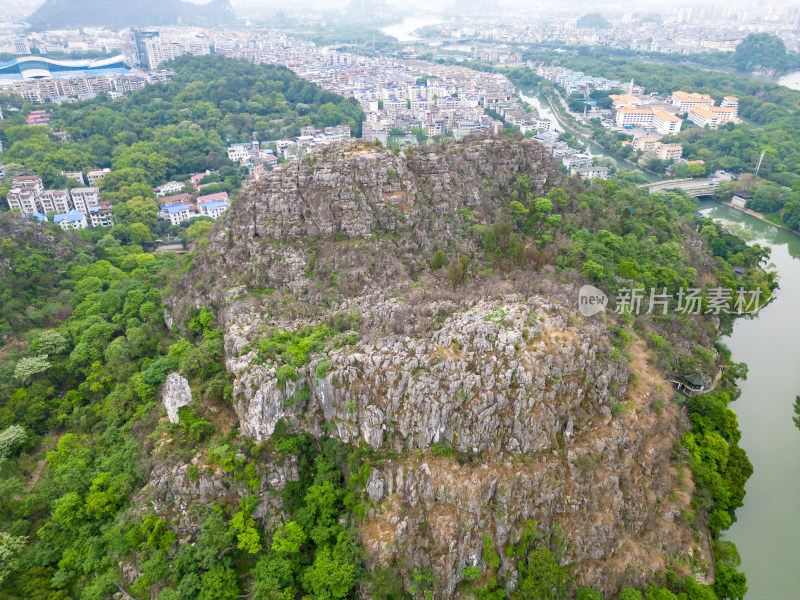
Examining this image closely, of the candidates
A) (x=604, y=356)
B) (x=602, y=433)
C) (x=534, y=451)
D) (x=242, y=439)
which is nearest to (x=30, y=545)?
(x=242, y=439)

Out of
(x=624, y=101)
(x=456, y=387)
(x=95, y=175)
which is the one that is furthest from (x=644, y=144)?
(x=95, y=175)

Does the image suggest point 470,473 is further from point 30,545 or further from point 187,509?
point 30,545

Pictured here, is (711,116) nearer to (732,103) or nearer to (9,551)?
(732,103)

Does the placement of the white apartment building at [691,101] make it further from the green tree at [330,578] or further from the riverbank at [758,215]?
the green tree at [330,578]

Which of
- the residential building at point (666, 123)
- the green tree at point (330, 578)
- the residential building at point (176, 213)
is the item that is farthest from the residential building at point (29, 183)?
the residential building at point (666, 123)

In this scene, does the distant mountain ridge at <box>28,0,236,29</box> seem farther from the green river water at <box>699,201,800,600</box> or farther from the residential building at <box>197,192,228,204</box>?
the green river water at <box>699,201,800,600</box>

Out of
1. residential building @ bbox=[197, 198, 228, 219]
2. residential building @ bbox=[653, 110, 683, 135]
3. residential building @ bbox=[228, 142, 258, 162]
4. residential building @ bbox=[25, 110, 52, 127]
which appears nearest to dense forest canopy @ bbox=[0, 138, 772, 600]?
residential building @ bbox=[197, 198, 228, 219]
